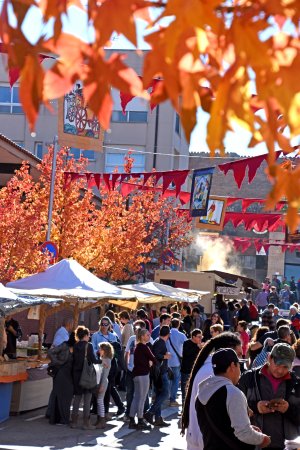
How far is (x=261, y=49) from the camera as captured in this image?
3.08 metres

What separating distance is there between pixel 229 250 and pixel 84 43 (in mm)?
75495

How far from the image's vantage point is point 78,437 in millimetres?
15062

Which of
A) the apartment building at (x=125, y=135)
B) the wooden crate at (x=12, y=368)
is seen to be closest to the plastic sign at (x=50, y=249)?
the wooden crate at (x=12, y=368)

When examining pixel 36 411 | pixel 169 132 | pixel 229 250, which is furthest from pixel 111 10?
pixel 229 250

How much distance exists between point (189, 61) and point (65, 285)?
1630 cm

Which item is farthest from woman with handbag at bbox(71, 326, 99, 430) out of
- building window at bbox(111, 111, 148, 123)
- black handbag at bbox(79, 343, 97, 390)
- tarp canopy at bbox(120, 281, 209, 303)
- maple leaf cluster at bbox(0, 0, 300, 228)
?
building window at bbox(111, 111, 148, 123)

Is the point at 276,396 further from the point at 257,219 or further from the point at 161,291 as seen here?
the point at 257,219

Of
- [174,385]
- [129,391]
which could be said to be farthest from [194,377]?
[174,385]

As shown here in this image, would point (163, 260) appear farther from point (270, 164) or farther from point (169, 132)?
point (270, 164)

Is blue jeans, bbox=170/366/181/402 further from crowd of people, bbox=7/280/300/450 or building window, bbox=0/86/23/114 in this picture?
building window, bbox=0/86/23/114

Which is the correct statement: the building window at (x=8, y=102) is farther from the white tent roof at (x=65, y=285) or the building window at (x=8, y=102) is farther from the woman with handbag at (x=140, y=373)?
the woman with handbag at (x=140, y=373)

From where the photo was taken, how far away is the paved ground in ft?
46.3

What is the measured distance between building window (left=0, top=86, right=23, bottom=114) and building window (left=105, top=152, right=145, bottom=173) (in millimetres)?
5866

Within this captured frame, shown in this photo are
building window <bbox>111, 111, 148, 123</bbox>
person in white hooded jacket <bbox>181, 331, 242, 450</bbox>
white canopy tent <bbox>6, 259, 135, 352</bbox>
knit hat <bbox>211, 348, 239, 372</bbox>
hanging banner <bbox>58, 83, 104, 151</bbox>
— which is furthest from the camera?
building window <bbox>111, 111, 148, 123</bbox>
